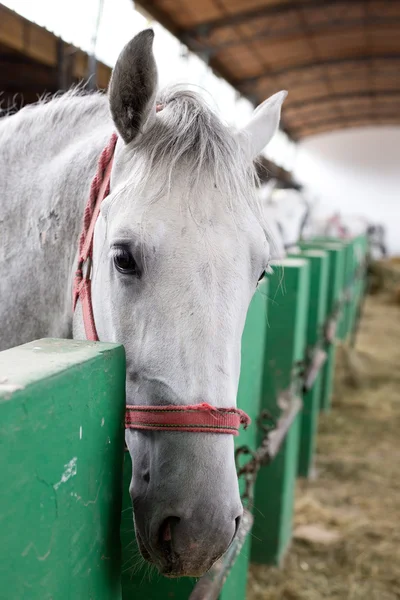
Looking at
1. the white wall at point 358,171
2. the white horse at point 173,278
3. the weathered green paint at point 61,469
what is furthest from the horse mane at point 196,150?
the white wall at point 358,171

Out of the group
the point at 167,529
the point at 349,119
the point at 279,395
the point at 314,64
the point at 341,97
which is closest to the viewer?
the point at 167,529

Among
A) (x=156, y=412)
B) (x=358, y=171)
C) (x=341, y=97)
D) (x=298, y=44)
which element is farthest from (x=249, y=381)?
(x=358, y=171)

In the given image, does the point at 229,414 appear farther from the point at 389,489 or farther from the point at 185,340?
the point at 389,489

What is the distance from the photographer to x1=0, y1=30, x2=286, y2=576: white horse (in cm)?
91

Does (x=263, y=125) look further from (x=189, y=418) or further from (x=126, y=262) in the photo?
(x=189, y=418)

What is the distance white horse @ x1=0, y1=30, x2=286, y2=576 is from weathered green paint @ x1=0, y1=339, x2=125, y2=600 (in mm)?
76

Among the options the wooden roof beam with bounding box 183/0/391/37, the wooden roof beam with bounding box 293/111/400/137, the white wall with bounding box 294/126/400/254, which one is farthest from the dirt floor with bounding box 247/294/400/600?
the white wall with bounding box 294/126/400/254

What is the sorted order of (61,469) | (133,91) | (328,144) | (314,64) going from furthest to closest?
(328,144) < (314,64) < (133,91) < (61,469)

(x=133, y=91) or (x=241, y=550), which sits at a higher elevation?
(x=133, y=91)

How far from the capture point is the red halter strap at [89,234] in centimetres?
123

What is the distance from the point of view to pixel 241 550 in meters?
1.92

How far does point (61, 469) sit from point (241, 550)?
4.43ft

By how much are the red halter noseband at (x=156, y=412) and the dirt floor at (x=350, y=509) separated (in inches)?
82.2

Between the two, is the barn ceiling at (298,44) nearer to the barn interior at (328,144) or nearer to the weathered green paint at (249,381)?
the barn interior at (328,144)
